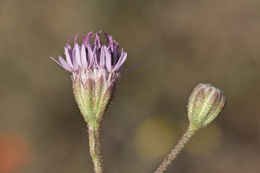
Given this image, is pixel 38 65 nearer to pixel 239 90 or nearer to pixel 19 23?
pixel 19 23

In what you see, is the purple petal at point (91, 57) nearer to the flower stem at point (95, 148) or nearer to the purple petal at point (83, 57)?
the purple petal at point (83, 57)

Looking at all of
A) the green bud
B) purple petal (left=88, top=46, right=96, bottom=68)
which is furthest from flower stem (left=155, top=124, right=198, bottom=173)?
purple petal (left=88, top=46, right=96, bottom=68)

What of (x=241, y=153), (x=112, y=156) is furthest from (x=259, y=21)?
(x=112, y=156)

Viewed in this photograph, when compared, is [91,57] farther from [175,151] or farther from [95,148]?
[175,151]

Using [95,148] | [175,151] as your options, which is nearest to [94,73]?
[95,148]

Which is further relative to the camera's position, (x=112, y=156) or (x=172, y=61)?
(x=172, y=61)

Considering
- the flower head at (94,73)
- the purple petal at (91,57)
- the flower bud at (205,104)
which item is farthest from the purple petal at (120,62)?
the flower bud at (205,104)
